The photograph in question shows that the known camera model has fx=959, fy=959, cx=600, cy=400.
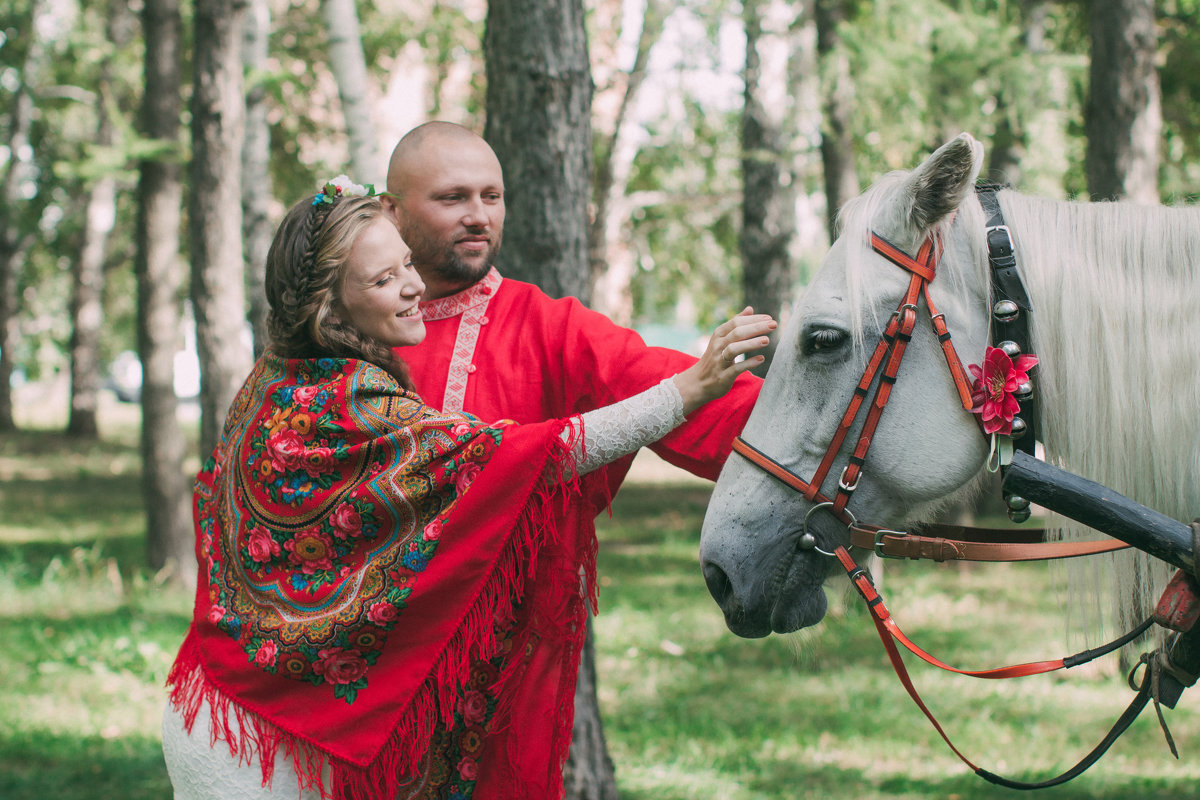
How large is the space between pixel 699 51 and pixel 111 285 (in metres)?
20.8

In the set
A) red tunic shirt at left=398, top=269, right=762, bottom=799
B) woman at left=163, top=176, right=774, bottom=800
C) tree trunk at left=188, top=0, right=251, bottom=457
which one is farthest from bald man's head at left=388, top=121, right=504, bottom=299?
tree trunk at left=188, top=0, right=251, bottom=457

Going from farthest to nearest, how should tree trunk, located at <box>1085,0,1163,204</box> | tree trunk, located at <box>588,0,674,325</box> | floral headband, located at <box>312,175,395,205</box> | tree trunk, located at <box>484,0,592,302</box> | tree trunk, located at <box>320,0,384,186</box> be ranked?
tree trunk, located at <box>588,0,674,325</box>, tree trunk, located at <box>1085,0,1163,204</box>, tree trunk, located at <box>320,0,384,186</box>, tree trunk, located at <box>484,0,592,302</box>, floral headband, located at <box>312,175,395,205</box>

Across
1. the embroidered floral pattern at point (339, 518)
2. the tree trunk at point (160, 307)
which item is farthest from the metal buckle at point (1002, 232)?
the tree trunk at point (160, 307)

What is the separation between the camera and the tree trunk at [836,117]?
26.6ft

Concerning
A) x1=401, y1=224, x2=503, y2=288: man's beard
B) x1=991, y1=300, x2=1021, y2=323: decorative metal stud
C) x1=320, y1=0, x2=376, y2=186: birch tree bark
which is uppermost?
x1=320, y1=0, x2=376, y2=186: birch tree bark

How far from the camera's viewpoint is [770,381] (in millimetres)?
2094

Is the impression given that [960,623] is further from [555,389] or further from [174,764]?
[174,764]

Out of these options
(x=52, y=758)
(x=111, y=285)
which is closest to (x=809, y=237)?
(x=111, y=285)

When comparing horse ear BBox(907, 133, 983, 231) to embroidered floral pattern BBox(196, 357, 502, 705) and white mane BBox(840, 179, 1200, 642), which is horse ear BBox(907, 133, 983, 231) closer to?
white mane BBox(840, 179, 1200, 642)

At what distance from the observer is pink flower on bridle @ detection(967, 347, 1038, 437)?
1.91m

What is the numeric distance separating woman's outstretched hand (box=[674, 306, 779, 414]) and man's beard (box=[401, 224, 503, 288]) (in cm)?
62

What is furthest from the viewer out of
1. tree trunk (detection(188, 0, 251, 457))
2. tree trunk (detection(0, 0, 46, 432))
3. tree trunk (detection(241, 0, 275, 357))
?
tree trunk (detection(0, 0, 46, 432))

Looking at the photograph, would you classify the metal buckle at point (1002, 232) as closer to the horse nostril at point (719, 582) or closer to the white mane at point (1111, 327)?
→ the white mane at point (1111, 327)

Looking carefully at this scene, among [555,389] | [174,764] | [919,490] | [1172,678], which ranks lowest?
[174,764]
